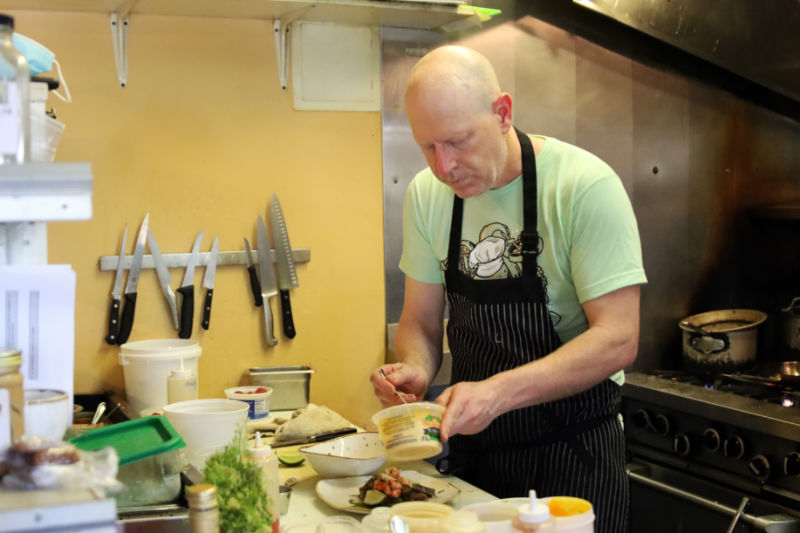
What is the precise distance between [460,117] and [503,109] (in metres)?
0.14

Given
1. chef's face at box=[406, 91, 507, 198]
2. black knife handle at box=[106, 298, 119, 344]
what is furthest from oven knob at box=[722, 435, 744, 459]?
black knife handle at box=[106, 298, 119, 344]

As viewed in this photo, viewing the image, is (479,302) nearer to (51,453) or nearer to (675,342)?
(51,453)

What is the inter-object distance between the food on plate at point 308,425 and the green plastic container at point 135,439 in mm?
848

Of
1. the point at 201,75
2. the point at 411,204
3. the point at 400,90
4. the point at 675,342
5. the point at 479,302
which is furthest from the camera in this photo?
the point at 675,342

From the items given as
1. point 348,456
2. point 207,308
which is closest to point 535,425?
point 348,456

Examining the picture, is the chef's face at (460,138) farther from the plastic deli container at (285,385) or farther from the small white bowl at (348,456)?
the plastic deli container at (285,385)

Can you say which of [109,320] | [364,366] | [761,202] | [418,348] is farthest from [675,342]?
[109,320]

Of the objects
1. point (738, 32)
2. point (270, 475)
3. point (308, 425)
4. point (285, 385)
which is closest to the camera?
point (270, 475)

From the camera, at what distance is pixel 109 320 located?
9.43 ft

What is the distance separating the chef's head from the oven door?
1412 millimetres

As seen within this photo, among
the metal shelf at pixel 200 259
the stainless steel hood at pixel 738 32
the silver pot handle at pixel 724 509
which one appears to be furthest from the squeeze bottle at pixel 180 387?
the stainless steel hood at pixel 738 32

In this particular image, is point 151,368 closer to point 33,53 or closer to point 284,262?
point 284,262

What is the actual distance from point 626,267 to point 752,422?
3.53 feet

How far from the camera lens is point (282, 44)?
10.0 ft
